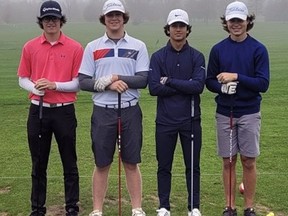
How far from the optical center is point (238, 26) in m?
5.76

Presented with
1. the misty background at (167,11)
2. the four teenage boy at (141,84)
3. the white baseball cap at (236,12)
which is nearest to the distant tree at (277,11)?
the misty background at (167,11)

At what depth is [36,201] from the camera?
20.1 ft

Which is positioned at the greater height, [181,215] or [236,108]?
[236,108]

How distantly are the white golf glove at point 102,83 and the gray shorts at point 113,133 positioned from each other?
0.92ft

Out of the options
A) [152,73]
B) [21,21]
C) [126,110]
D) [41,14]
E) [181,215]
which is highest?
[21,21]

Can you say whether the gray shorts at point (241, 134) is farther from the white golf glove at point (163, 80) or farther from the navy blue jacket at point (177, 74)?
the white golf glove at point (163, 80)

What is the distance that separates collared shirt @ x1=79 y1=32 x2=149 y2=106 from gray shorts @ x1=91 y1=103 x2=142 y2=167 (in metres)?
0.13

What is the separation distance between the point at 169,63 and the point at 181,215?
189cm

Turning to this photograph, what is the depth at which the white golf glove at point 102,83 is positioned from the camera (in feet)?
18.3

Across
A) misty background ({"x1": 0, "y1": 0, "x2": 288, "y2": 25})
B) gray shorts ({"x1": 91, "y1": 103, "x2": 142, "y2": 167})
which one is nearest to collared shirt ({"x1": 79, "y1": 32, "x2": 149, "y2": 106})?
gray shorts ({"x1": 91, "y1": 103, "x2": 142, "y2": 167})

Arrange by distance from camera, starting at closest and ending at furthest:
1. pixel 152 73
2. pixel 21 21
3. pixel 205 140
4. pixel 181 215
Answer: pixel 152 73, pixel 181 215, pixel 205 140, pixel 21 21

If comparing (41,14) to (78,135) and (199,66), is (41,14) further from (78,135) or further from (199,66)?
(78,135)

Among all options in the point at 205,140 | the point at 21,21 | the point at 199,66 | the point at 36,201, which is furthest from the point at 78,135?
the point at 21,21

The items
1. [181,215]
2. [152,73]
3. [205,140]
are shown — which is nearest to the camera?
[152,73]
